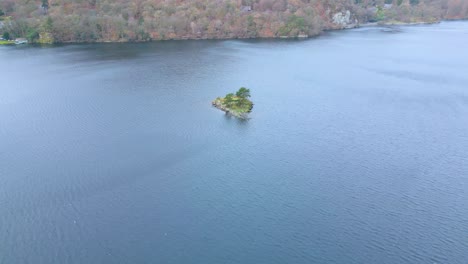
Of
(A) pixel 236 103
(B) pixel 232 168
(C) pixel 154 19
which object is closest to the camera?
(B) pixel 232 168

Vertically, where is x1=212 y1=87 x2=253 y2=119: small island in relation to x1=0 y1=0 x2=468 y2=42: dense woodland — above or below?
below

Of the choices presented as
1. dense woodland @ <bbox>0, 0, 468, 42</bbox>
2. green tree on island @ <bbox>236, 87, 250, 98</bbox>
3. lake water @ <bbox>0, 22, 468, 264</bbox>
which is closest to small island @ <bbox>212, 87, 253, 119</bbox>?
green tree on island @ <bbox>236, 87, 250, 98</bbox>

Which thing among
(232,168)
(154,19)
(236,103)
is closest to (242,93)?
(236,103)

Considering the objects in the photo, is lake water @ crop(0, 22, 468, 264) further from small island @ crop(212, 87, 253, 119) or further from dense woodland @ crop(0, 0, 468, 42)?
dense woodland @ crop(0, 0, 468, 42)

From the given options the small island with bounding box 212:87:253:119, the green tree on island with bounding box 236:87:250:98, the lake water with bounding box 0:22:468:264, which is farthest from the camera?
the green tree on island with bounding box 236:87:250:98

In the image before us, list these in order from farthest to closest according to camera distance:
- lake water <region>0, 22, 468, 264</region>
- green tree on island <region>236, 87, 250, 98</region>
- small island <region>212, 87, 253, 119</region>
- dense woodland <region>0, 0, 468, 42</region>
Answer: dense woodland <region>0, 0, 468, 42</region> → green tree on island <region>236, 87, 250, 98</region> → small island <region>212, 87, 253, 119</region> → lake water <region>0, 22, 468, 264</region>

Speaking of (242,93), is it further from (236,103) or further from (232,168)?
(232,168)

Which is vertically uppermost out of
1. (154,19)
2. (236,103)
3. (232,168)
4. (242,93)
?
(154,19)
